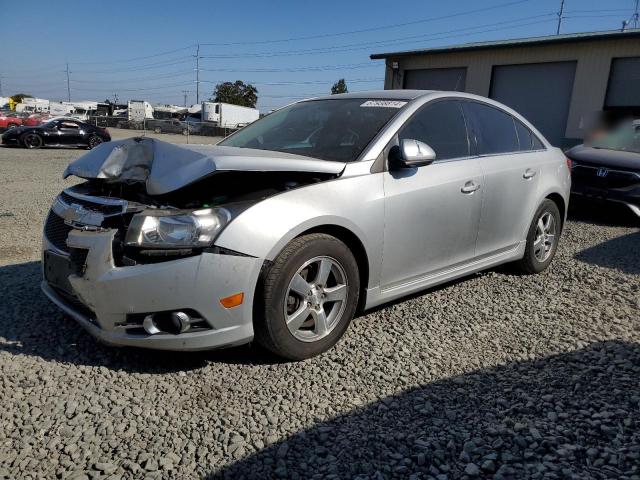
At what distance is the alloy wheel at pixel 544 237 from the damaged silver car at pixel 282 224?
2.43ft

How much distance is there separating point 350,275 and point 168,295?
42.1 inches

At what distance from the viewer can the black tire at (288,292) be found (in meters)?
2.75

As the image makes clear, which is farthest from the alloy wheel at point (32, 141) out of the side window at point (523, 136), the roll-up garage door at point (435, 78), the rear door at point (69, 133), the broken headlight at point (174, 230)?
the broken headlight at point (174, 230)

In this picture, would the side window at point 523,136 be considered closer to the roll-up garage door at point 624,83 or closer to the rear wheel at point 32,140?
the roll-up garage door at point 624,83

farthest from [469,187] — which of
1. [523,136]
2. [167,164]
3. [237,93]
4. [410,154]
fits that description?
[237,93]

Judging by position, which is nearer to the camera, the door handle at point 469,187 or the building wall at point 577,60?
the door handle at point 469,187

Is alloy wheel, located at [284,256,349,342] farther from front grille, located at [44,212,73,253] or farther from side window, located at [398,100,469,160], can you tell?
front grille, located at [44,212,73,253]

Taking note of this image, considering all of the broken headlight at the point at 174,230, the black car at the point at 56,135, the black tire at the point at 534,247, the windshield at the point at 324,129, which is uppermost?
the windshield at the point at 324,129

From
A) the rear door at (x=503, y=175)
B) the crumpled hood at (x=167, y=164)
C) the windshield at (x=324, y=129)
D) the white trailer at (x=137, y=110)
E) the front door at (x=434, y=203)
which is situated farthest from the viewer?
the white trailer at (x=137, y=110)

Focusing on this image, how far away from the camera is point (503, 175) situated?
4.15 m

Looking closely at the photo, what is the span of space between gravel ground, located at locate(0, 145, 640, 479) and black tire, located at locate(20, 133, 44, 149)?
1839cm

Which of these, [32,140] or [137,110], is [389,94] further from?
[137,110]

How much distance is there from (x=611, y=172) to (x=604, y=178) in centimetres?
12

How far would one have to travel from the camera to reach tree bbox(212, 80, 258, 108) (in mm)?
83000
